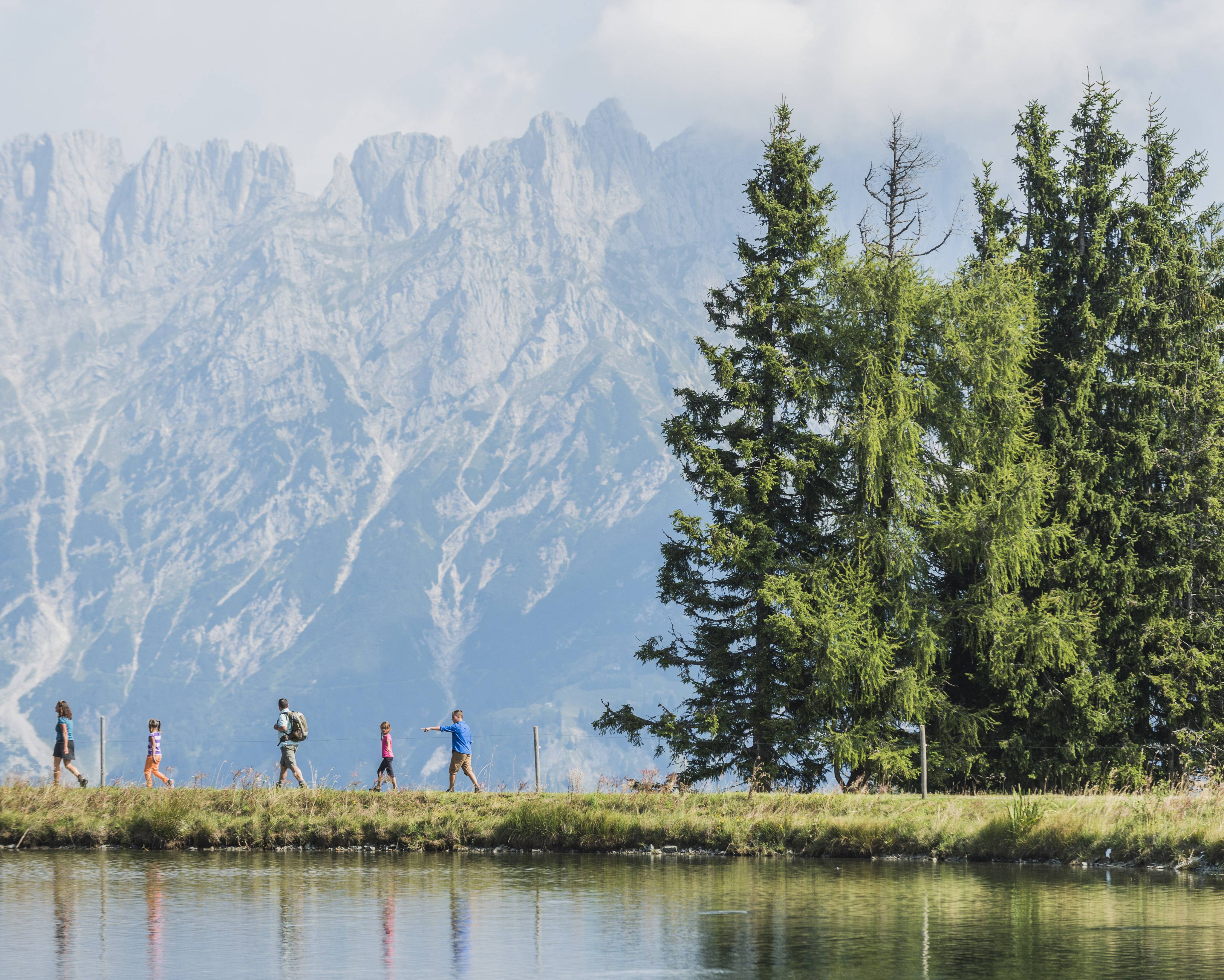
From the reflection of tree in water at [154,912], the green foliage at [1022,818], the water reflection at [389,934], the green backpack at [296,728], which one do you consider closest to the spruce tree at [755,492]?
the green backpack at [296,728]

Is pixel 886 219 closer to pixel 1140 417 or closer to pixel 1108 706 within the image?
pixel 1140 417

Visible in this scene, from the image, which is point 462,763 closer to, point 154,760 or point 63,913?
point 154,760

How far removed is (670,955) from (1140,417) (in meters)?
29.4

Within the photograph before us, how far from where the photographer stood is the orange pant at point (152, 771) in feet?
107

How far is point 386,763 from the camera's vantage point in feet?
106

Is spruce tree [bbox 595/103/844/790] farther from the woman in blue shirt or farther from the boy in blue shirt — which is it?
the woman in blue shirt

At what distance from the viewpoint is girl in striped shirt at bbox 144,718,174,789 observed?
107 ft

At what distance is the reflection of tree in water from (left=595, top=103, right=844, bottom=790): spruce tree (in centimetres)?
1546

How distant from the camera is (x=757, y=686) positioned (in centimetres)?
3612

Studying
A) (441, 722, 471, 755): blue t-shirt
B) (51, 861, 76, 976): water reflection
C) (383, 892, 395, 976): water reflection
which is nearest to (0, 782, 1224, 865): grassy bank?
(441, 722, 471, 755): blue t-shirt

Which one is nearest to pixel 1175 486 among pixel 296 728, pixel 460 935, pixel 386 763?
pixel 386 763

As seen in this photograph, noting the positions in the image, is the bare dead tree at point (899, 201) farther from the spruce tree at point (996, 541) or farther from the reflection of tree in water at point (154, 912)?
the reflection of tree in water at point (154, 912)

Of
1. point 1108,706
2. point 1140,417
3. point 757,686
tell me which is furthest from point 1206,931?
point 1140,417

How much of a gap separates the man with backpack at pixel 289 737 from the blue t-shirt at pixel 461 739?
11.1 ft
